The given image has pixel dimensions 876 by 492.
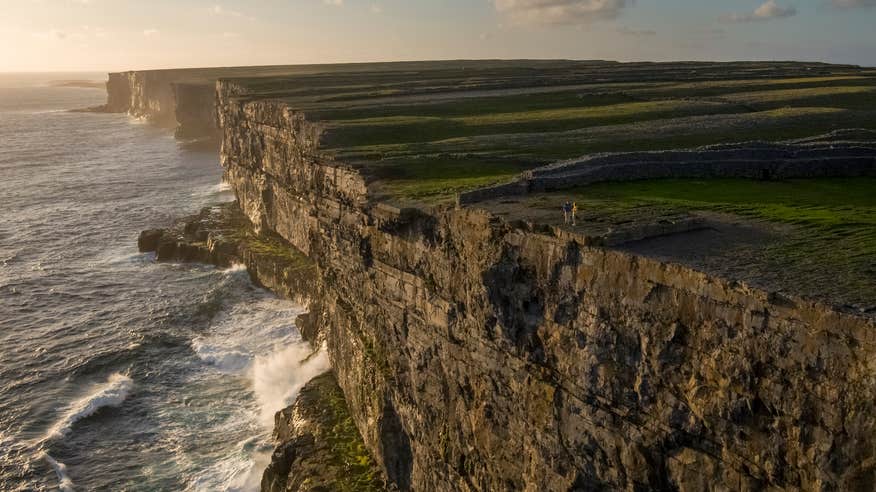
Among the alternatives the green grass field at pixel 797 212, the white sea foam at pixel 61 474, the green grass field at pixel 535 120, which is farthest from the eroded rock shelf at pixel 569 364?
the white sea foam at pixel 61 474

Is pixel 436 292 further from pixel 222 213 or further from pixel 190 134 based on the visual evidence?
pixel 190 134

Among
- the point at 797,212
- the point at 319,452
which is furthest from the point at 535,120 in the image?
the point at 797,212

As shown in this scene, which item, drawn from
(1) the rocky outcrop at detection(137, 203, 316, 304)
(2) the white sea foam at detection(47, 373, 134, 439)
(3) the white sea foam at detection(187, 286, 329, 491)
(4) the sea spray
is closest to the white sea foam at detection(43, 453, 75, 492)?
(2) the white sea foam at detection(47, 373, 134, 439)

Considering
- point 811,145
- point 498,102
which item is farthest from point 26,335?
point 811,145

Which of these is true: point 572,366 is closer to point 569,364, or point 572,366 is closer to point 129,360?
point 569,364

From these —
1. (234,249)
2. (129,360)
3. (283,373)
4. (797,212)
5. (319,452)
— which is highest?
(797,212)

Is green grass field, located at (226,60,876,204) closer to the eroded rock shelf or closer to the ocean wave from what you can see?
the eroded rock shelf
